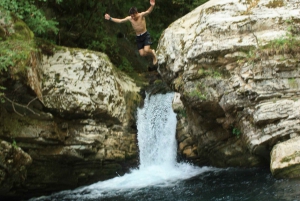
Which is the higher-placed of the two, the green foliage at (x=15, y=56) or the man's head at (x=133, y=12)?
the man's head at (x=133, y=12)

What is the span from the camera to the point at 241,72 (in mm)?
8305

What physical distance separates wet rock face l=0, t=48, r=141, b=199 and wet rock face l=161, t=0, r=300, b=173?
2.31 m

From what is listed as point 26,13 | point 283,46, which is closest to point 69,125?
point 26,13

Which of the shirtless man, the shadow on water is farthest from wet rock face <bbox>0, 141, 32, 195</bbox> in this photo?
the shirtless man

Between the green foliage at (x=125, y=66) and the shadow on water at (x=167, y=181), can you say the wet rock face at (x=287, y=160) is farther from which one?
the green foliage at (x=125, y=66)

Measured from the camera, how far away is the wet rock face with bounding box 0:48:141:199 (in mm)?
9109

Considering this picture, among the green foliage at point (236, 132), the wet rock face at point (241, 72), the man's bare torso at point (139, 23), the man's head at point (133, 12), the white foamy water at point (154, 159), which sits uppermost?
the man's head at point (133, 12)

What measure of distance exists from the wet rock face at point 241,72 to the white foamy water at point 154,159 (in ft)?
6.11

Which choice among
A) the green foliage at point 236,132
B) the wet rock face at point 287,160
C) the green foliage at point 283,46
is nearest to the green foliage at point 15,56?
the green foliage at point 283,46

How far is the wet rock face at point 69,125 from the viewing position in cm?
911

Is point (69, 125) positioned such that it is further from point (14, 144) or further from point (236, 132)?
point (236, 132)

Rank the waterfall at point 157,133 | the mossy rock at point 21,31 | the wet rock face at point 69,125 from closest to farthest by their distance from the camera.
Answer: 1. the mossy rock at point 21,31
2. the wet rock face at point 69,125
3. the waterfall at point 157,133

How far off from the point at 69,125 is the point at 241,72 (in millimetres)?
5156

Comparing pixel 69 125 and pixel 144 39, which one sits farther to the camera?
pixel 69 125
